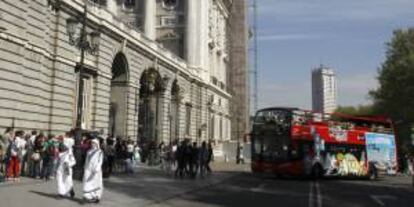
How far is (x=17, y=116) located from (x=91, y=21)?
36.0 ft

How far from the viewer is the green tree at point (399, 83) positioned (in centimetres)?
6050

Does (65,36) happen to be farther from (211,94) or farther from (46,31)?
(211,94)

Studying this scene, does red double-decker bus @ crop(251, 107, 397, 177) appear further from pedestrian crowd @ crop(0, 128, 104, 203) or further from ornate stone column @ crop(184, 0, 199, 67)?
ornate stone column @ crop(184, 0, 199, 67)

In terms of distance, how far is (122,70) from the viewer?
46.7m

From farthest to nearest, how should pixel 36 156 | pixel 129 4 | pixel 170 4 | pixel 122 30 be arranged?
pixel 129 4
pixel 170 4
pixel 122 30
pixel 36 156

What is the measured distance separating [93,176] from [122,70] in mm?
28846

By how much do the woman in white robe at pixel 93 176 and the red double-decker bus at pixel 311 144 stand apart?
18488mm

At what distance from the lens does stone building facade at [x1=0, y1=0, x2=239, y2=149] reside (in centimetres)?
2847

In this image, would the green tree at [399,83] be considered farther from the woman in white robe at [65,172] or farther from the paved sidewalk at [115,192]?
the woman in white robe at [65,172]

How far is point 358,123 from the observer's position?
40031 mm

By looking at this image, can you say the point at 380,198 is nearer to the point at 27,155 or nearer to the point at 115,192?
the point at 115,192

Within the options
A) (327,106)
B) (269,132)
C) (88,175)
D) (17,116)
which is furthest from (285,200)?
(327,106)

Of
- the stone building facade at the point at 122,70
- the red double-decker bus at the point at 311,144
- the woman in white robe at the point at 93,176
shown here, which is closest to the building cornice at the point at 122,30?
the stone building facade at the point at 122,70

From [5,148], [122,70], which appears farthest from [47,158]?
[122,70]
